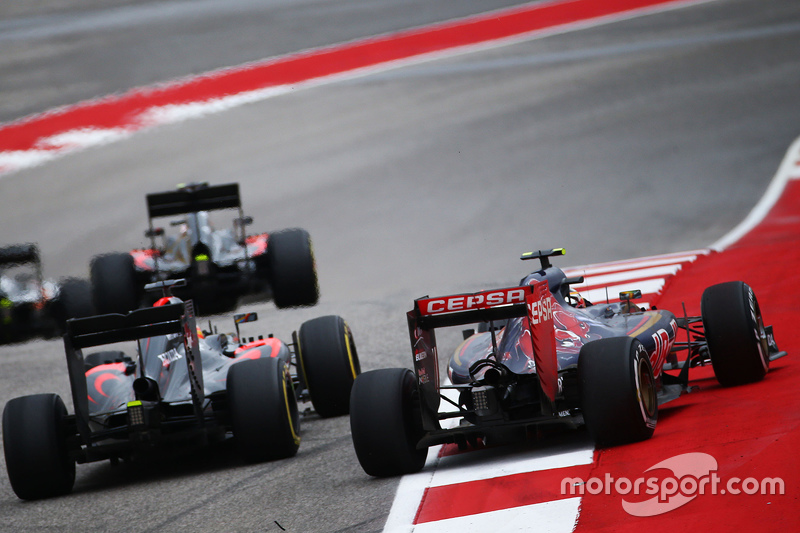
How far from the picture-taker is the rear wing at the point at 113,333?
8945mm

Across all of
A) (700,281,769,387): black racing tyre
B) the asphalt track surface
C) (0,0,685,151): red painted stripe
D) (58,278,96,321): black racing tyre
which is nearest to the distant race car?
(58,278,96,321): black racing tyre

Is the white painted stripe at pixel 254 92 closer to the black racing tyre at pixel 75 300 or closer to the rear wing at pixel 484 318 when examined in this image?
the black racing tyre at pixel 75 300

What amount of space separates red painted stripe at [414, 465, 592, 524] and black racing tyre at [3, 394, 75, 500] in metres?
3.28

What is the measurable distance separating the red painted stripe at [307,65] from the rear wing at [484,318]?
20.2 meters

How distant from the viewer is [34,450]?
8922 millimetres

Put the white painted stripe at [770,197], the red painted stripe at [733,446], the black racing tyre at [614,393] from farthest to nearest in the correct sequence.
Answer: the white painted stripe at [770,197]
the black racing tyre at [614,393]
the red painted stripe at [733,446]

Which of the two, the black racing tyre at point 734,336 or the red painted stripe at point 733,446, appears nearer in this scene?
the red painted stripe at point 733,446

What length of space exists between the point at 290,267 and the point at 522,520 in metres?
9.11

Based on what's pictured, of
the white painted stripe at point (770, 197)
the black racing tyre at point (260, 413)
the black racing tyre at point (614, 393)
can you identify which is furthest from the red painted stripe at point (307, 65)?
the black racing tyre at point (614, 393)

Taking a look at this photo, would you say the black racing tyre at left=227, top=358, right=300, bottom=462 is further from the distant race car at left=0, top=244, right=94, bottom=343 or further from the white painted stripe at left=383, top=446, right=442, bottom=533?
the distant race car at left=0, top=244, right=94, bottom=343

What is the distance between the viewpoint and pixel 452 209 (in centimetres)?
2150

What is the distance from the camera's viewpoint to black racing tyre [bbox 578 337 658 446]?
7.19 m

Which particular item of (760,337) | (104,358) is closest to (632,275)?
(760,337)

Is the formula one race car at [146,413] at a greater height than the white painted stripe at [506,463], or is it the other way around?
the formula one race car at [146,413]
